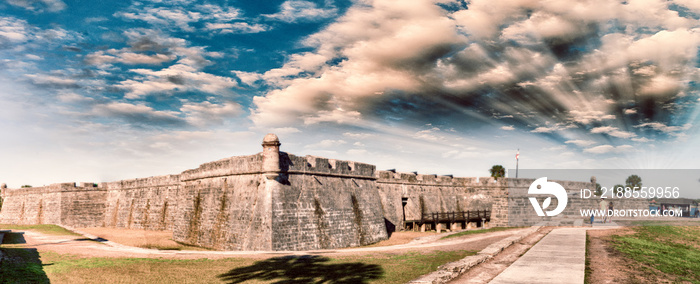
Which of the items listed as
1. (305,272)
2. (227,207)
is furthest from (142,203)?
(305,272)

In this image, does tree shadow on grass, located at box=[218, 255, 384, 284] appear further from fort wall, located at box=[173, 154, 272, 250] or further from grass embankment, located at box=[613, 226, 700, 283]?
grass embankment, located at box=[613, 226, 700, 283]

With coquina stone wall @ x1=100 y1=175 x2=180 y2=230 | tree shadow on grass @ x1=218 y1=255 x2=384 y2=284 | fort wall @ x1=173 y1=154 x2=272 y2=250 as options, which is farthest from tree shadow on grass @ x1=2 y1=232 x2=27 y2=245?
tree shadow on grass @ x1=218 y1=255 x2=384 y2=284

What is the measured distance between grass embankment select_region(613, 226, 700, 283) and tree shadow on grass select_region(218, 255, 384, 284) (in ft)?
24.5

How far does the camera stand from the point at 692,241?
1781cm

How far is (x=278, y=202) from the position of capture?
19.6 metres

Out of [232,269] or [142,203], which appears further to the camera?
[142,203]

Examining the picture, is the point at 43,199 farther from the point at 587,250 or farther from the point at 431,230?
the point at 587,250

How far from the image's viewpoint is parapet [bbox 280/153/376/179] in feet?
69.1

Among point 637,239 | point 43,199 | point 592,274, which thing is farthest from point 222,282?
point 43,199

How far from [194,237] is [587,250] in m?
21.0

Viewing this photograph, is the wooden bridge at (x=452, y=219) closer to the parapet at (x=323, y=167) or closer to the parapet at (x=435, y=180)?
the parapet at (x=435, y=180)

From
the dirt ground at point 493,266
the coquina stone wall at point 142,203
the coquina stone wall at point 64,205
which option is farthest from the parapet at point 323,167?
the coquina stone wall at point 64,205

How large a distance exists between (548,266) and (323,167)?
14809mm

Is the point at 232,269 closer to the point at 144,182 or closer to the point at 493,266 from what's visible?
the point at 493,266
